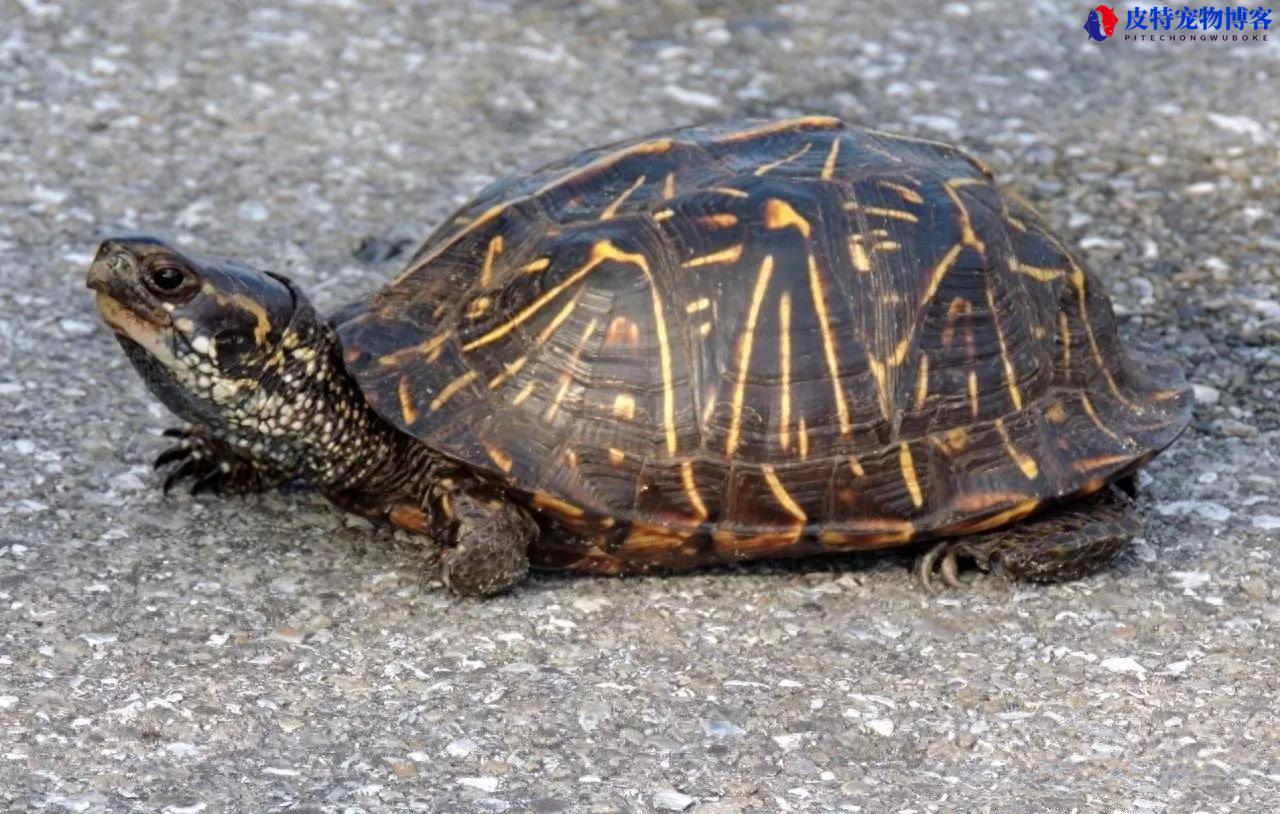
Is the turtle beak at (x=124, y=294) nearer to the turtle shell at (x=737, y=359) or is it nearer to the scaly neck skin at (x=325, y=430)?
the scaly neck skin at (x=325, y=430)

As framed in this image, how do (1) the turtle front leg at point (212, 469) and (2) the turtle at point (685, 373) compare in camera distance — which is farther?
(1) the turtle front leg at point (212, 469)

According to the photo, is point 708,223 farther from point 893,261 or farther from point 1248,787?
point 1248,787

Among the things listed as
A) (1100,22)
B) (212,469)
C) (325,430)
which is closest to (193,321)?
(325,430)

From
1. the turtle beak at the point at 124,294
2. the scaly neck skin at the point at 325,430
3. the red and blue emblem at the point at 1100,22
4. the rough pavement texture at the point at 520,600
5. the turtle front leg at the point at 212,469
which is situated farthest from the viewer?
the red and blue emblem at the point at 1100,22

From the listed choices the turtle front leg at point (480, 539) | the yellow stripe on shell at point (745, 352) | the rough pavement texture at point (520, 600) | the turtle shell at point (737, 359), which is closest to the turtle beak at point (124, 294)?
the turtle shell at point (737, 359)

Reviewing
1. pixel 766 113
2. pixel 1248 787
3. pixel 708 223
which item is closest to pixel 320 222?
pixel 766 113

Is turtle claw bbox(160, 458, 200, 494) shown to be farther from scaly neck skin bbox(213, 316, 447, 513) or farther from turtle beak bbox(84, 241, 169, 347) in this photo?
turtle beak bbox(84, 241, 169, 347)
